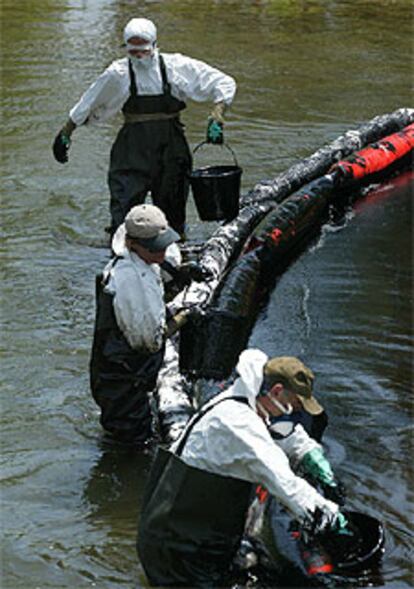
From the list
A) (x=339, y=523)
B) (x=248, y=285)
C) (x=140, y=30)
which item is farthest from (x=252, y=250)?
(x=339, y=523)

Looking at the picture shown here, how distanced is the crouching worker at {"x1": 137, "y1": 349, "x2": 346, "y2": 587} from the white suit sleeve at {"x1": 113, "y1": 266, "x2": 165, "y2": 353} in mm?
1303

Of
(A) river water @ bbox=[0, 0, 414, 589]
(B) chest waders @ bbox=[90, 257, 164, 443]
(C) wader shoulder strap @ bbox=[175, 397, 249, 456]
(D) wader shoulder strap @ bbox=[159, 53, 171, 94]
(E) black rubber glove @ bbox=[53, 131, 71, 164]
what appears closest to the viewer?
(C) wader shoulder strap @ bbox=[175, 397, 249, 456]

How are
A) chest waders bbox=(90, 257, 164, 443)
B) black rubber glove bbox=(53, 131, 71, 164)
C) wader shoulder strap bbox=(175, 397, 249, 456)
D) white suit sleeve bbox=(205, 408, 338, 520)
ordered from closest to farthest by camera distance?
white suit sleeve bbox=(205, 408, 338, 520), wader shoulder strap bbox=(175, 397, 249, 456), chest waders bbox=(90, 257, 164, 443), black rubber glove bbox=(53, 131, 71, 164)

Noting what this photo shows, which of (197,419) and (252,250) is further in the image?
(252,250)

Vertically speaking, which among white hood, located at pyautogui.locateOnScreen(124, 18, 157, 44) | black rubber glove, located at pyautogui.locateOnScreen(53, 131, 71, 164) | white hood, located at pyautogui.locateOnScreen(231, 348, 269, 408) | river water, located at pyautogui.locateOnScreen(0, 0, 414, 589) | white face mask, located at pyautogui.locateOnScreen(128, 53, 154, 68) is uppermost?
white hood, located at pyautogui.locateOnScreen(124, 18, 157, 44)

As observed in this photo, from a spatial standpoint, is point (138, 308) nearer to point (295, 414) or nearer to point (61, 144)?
point (295, 414)

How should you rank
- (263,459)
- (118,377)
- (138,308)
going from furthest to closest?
(118,377), (138,308), (263,459)

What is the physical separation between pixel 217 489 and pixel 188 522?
25 cm

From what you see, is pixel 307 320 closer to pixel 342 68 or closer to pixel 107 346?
pixel 107 346

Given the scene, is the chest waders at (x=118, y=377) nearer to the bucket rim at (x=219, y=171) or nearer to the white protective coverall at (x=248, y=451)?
the white protective coverall at (x=248, y=451)

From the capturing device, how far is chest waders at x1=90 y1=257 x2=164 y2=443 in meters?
6.84

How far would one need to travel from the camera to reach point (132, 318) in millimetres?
6664

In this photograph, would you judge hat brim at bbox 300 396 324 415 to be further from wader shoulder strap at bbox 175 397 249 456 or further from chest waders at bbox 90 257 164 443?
chest waders at bbox 90 257 164 443

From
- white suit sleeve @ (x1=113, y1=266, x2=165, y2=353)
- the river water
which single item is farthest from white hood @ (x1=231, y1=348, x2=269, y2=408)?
white suit sleeve @ (x1=113, y1=266, x2=165, y2=353)
